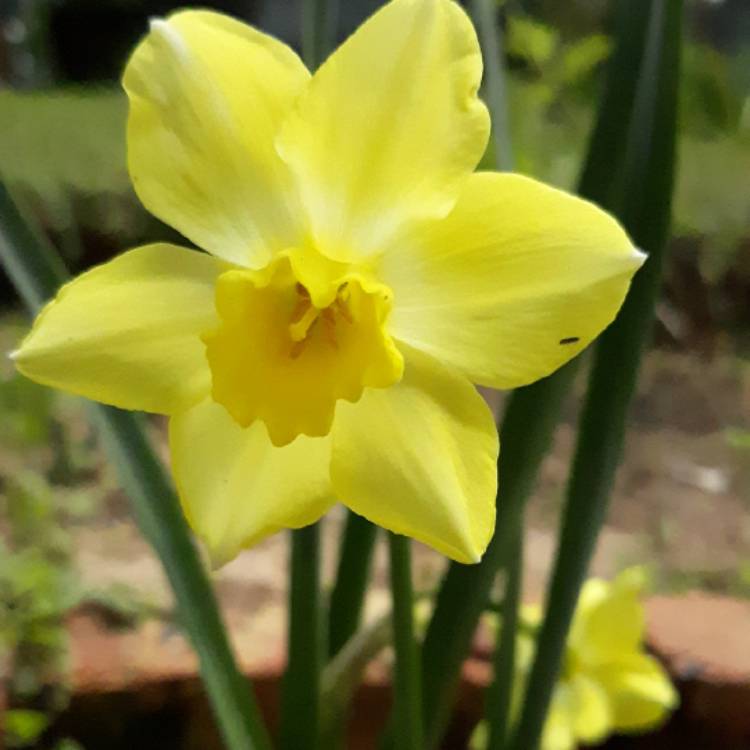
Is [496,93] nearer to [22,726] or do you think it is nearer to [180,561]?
[180,561]

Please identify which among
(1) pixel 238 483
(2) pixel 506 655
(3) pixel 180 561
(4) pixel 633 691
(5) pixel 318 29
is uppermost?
(5) pixel 318 29

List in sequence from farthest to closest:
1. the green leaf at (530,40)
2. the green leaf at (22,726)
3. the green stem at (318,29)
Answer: the green leaf at (530,40) → the green leaf at (22,726) → the green stem at (318,29)

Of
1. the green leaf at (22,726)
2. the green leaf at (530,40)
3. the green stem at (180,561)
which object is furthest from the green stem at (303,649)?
the green leaf at (530,40)

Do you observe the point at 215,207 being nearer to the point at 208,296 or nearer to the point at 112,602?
the point at 208,296

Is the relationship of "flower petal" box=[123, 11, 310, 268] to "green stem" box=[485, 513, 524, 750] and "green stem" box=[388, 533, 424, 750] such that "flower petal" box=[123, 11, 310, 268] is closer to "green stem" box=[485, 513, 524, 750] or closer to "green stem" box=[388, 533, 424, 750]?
"green stem" box=[388, 533, 424, 750]

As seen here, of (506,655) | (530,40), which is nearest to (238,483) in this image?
(506,655)

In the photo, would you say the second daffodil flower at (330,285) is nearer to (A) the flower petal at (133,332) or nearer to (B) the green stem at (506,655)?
(A) the flower petal at (133,332)

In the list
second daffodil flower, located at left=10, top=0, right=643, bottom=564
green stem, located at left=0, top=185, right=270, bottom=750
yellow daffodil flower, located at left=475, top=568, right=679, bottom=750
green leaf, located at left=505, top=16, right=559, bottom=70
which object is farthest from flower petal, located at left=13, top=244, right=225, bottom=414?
green leaf, located at left=505, top=16, right=559, bottom=70
